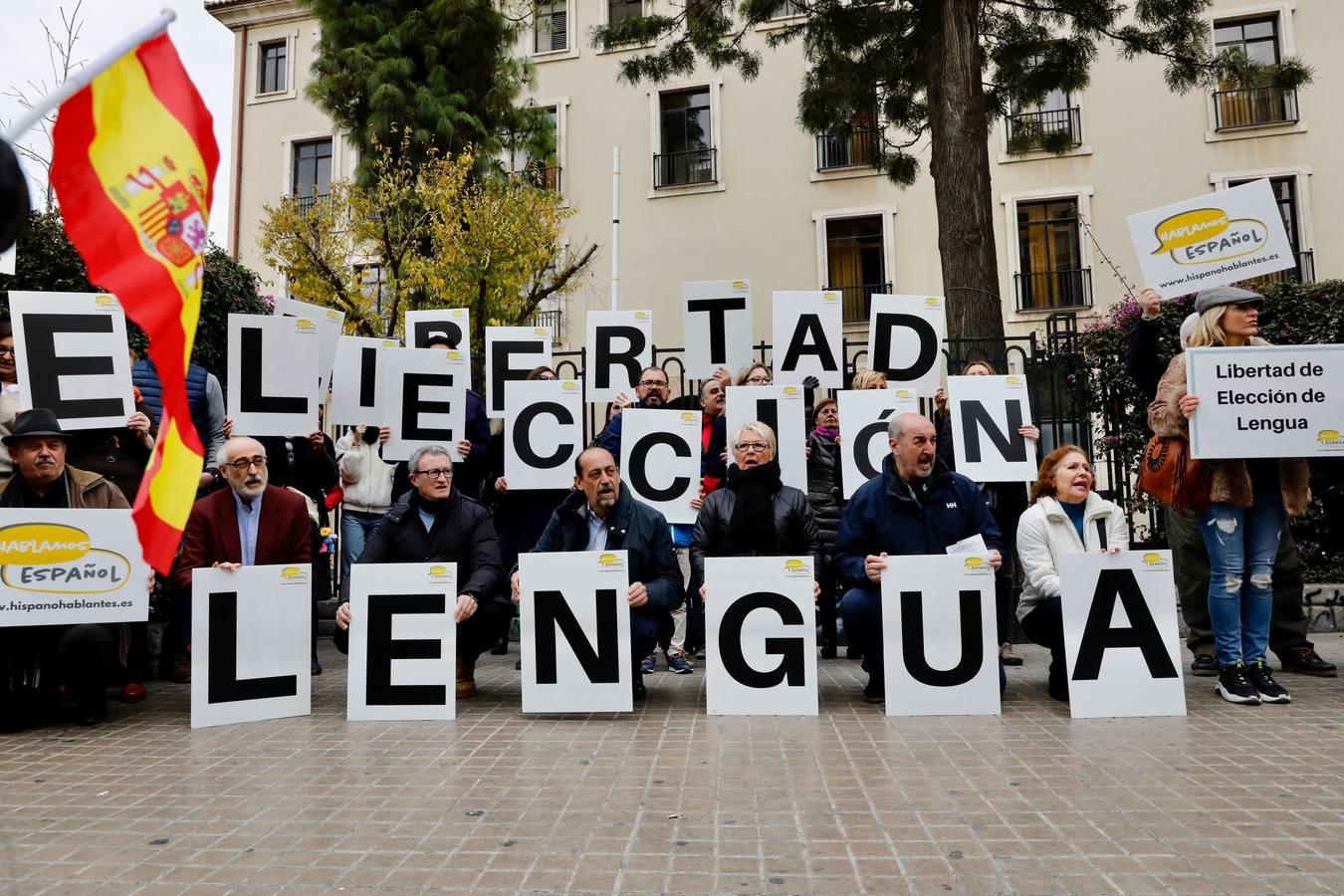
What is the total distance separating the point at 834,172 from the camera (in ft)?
77.3

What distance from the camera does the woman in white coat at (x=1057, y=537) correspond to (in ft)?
18.9

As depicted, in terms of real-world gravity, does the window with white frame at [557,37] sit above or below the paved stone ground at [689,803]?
above

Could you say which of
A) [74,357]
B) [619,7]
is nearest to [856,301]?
[619,7]

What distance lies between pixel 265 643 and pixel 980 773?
3870 mm

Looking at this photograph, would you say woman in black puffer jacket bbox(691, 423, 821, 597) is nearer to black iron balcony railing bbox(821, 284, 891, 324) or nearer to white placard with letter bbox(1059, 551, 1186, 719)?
white placard with letter bbox(1059, 551, 1186, 719)

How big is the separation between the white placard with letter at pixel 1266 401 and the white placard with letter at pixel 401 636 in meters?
4.35

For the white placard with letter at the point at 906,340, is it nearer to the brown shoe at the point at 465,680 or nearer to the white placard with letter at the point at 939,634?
the white placard with letter at the point at 939,634

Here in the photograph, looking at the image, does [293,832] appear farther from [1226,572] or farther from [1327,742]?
[1226,572]

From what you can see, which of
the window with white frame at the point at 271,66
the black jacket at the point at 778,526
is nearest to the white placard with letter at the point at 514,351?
the black jacket at the point at 778,526

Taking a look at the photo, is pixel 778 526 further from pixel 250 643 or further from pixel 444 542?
→ pixel 250 643

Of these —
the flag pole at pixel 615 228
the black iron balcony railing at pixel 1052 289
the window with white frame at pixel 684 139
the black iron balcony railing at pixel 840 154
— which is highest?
the window with white frame at pixel 684 139

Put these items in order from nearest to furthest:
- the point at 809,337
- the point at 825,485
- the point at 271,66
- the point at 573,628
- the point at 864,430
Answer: the point at 573,628 < the point at 864,430 < the point at 825,485 < the point at 809,337 < the point at 271,66

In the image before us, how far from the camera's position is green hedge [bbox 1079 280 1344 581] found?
8.80 metres

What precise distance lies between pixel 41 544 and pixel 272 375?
2.07 meters
